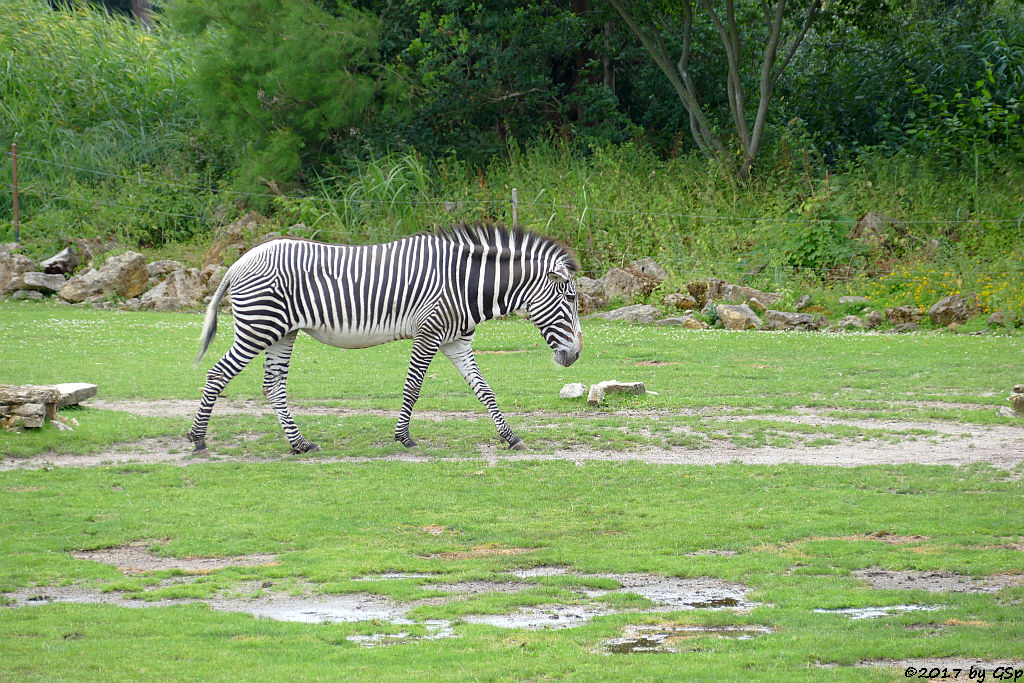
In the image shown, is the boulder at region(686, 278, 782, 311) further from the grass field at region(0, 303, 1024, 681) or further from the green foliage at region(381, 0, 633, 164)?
the green foliage at region(381, 0, 633, 164)

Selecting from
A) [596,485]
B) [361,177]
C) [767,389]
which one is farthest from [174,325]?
[596,485]

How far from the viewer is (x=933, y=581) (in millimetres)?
6785

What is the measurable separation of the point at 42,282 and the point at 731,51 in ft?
52.5

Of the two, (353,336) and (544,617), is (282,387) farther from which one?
(544,617)

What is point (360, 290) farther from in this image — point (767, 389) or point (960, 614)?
point (960, 614)

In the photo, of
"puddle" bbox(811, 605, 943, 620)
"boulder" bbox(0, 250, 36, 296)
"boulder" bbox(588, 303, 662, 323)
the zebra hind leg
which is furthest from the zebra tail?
"boulder" bbox(0, 250, 36, 296)

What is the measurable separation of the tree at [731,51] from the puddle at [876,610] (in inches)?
763

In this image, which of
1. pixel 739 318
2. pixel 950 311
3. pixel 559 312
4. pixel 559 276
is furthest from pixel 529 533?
pixel 950 311

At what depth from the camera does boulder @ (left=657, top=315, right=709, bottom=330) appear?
782 inches

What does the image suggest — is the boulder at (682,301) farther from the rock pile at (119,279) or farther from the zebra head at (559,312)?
the zebra head at (559,312)

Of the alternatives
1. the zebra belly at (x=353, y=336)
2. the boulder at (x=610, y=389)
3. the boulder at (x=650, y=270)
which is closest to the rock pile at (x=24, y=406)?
the zebra belly at (x=353, y=336)

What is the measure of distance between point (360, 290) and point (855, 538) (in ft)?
18.7

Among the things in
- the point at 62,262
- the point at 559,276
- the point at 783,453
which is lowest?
the point at 783,453

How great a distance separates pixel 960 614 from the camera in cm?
611
